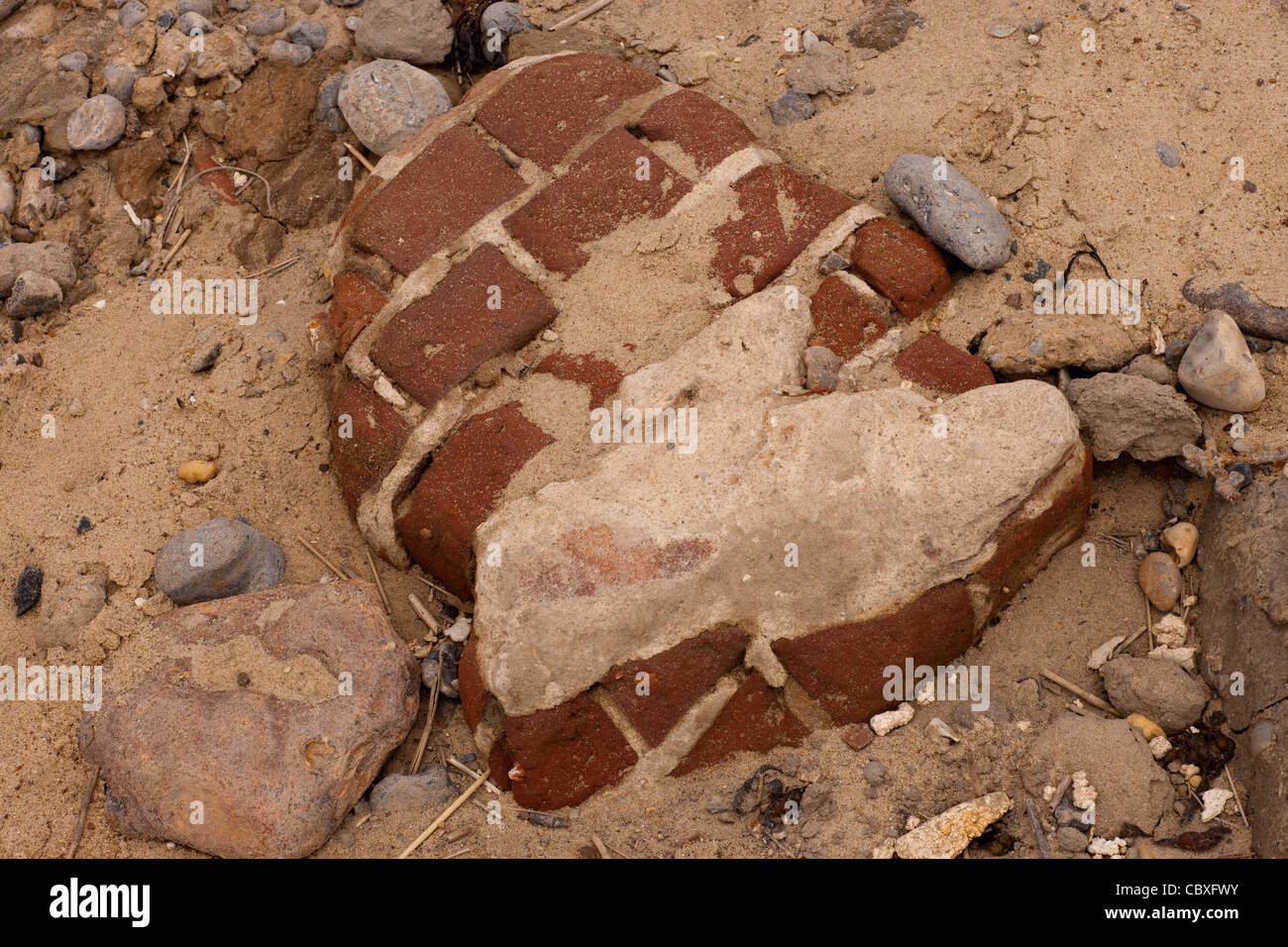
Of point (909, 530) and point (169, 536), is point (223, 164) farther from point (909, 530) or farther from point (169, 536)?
point (909, 530)

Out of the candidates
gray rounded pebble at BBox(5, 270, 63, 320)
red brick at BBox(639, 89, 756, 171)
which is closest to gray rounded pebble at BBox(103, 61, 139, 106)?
gray rounded pebble at BBox(5, 270, 63, 320)

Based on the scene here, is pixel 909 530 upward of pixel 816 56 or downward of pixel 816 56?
downward

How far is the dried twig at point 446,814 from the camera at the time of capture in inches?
133

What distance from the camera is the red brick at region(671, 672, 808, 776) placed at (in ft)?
11.1

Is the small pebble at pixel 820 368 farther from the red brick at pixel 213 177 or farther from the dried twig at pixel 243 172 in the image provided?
the red brick at pixel 213 177

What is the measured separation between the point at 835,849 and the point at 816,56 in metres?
3.18

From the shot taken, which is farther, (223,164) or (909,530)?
(223,164)

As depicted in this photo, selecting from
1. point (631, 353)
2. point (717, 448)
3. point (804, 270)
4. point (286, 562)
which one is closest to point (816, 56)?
point (804, 270)

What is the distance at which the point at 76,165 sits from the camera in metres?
5.09

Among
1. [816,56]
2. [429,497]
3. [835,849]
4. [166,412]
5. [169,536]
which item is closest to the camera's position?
[835,849]

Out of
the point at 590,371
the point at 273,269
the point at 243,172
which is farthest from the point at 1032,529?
the point at 243,172

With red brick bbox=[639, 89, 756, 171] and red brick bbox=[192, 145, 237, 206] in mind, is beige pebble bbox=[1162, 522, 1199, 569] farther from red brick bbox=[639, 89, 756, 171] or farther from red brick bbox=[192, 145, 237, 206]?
red brick bbox=[192, 145, 237, 206]

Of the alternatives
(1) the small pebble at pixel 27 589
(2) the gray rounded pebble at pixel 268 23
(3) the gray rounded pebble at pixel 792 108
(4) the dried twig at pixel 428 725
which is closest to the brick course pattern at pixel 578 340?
(4) the dried twig at pixel 428 725

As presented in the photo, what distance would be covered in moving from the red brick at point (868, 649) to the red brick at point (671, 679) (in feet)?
0.55
